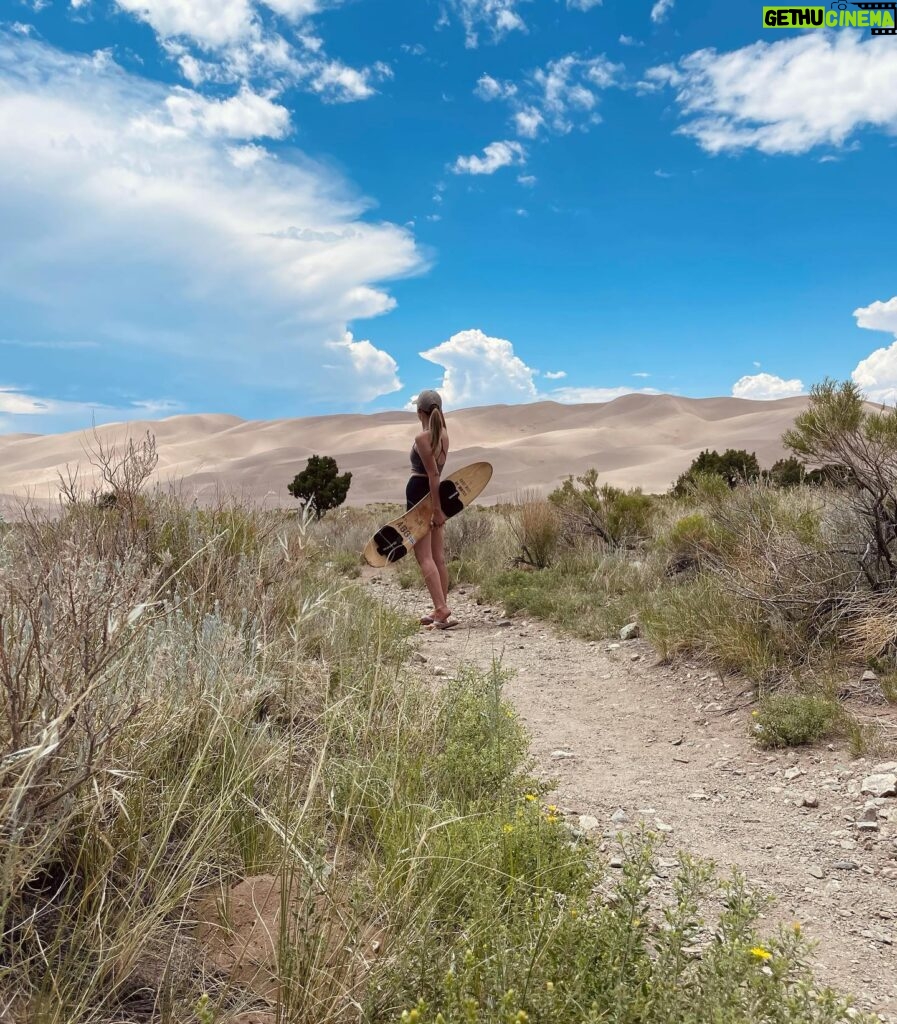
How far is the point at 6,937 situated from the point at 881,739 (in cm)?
417

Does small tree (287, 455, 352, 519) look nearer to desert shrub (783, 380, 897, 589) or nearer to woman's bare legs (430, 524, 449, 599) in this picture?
woman's bare legs (430, 524, 449, 599)

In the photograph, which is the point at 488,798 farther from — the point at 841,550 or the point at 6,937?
the point at 841,550

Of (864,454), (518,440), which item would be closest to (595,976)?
(864,454)

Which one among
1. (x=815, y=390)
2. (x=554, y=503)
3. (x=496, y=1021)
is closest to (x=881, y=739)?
(x=815, y=390)

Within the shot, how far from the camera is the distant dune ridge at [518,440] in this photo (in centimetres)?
7056

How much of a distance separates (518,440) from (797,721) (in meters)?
89.1

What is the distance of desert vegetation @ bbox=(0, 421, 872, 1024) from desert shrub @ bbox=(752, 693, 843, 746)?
5.26 feet

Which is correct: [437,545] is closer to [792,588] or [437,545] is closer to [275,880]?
[792,588]

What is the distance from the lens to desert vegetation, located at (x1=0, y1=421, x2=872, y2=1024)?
1777 millimetres

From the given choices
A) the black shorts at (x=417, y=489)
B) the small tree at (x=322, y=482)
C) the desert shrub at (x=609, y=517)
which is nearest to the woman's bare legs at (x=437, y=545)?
the black shorts at (x=417, y=489)

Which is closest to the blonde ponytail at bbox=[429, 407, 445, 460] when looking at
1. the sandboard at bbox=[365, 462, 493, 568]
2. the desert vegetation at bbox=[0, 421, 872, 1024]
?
the sandboard at bbox=[365, 462, 493, 568]

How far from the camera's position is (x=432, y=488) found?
8.11m

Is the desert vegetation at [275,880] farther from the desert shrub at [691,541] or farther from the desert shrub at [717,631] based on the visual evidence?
the desert shrub at [691,541]

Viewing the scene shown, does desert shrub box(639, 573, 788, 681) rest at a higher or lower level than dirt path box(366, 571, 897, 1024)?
higher
